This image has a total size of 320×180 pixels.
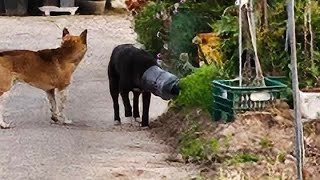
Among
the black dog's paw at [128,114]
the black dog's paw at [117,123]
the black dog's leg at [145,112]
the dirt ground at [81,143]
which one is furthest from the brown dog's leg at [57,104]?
the black dog's leg at [145,112]

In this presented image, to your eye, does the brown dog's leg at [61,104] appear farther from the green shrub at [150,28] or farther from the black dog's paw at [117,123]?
the green shrub at [150,28]

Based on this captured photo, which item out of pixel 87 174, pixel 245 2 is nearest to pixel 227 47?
pixel 245 2

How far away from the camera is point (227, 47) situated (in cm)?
816

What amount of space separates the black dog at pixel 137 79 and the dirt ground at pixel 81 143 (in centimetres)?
20

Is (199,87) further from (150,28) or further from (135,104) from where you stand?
(150,28)

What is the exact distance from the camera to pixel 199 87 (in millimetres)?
7883

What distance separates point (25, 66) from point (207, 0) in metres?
2.17

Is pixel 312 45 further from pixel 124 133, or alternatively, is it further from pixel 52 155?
pixel 52 155

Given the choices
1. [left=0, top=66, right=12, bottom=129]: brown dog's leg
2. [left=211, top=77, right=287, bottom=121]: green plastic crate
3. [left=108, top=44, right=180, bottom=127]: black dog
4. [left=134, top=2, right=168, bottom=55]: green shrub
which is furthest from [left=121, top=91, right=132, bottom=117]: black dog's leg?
[left=134, top=2, right=168, bottom=55]: green shrub

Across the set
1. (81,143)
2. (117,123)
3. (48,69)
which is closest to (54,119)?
(48,69)

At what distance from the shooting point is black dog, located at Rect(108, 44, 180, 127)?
8.02 metres

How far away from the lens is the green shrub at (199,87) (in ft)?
25.6

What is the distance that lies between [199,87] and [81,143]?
3.53ft

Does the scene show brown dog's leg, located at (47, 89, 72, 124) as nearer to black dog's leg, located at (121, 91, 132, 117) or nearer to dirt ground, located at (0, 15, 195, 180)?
dirt ground, located at (0, 15, 195, 180)
